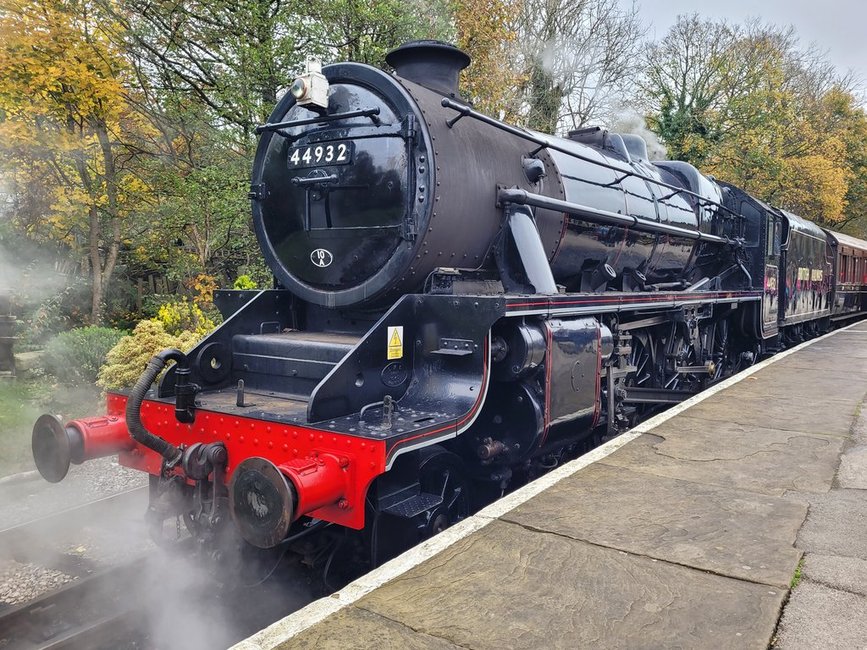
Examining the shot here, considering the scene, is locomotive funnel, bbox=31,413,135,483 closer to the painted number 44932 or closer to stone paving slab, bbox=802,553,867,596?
the painted number 44932

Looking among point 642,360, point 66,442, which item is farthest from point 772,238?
point 66,442

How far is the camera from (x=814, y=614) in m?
2.29

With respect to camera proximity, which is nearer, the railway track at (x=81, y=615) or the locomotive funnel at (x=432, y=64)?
the railway track at (x=81, y=615)

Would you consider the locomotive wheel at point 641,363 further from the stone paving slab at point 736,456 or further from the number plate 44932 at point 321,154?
the number plate 44932 at point 321,154

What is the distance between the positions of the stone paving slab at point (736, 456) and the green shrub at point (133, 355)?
518 centimetres

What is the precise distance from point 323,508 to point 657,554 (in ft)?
4.80

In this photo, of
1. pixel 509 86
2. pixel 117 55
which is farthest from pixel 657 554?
pixel 509 86

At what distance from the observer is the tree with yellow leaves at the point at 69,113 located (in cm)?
896

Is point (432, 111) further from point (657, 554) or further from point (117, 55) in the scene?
point (117, 55)

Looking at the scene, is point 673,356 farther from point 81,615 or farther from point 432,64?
point 81,615

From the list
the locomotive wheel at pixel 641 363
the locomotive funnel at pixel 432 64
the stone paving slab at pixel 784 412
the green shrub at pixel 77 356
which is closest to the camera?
the locomotive funnel at pixel 432 64

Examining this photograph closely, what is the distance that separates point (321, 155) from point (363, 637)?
273 cm

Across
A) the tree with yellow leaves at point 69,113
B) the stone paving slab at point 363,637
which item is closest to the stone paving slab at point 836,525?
the stone paving slab at point 363,637

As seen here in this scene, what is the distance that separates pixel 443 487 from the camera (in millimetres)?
3521
